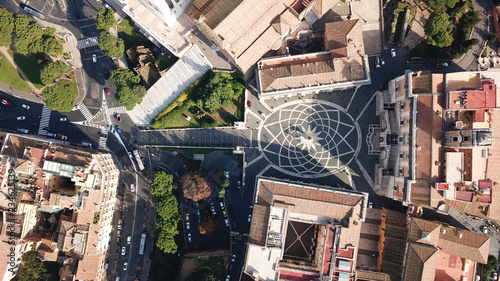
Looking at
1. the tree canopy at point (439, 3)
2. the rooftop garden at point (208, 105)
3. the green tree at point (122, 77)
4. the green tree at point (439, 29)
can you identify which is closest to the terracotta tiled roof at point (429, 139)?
the green tree at point (439, 29)

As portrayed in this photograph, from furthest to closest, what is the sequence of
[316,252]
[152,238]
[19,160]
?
1. [152,238]
2. [316,252]
3. [19,160]

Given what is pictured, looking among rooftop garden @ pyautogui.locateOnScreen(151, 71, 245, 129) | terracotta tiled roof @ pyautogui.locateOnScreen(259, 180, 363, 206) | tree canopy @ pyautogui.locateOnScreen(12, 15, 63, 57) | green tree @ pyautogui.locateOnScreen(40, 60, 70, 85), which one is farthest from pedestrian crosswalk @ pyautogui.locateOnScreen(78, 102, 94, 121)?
terracotta tiled roof @ pyautogui.locateOnScreen(259, 180, 363, 206)

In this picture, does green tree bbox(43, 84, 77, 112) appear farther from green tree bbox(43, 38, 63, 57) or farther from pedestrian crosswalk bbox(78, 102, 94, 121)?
green tree bbox(43, 38, 63, 57)

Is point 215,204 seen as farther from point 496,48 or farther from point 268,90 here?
point 496,48

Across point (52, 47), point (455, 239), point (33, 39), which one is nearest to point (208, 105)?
point (52, 47)

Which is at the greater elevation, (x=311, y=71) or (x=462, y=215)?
(x=311, y=71)

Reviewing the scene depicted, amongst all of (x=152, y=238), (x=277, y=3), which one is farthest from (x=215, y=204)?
(x=277, y=3)
